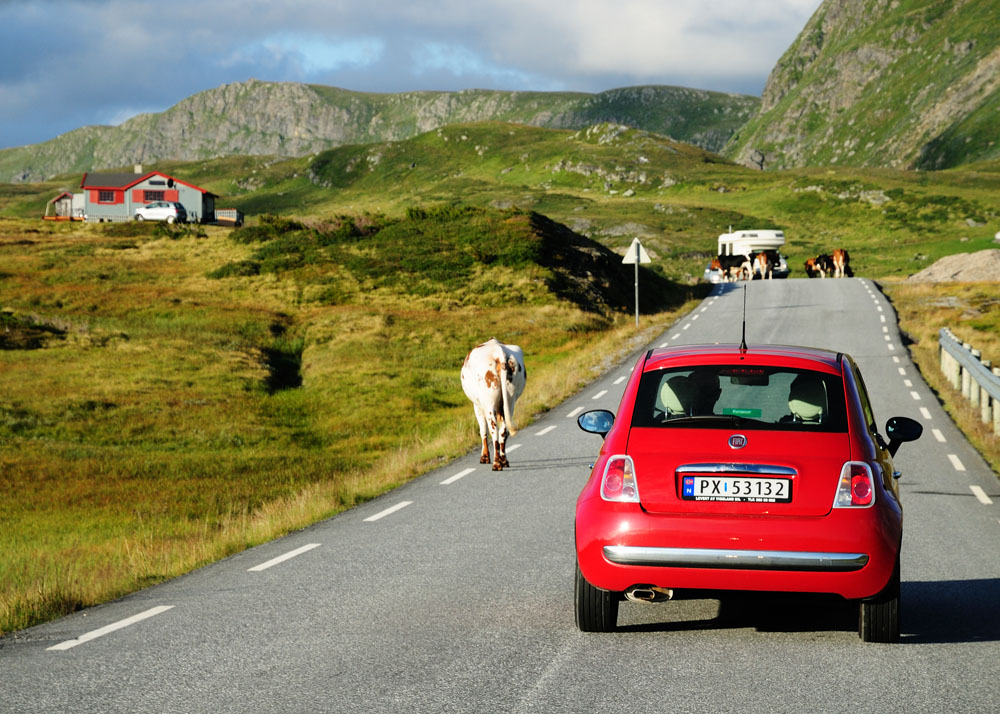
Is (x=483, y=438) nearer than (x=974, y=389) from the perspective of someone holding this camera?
Yes

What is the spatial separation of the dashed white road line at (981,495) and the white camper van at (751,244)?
41913mm

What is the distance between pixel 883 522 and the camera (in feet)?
19.5

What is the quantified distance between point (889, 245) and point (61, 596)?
9165 centimetres

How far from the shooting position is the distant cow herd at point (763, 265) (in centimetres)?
5388

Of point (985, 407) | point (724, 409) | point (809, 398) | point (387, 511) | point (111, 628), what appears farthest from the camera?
point (985, 407)

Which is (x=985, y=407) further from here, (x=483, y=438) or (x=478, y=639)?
(x=478, y=639)

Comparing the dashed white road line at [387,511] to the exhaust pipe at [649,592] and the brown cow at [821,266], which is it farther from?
the brown cow at [821,266]

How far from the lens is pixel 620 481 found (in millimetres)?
6145

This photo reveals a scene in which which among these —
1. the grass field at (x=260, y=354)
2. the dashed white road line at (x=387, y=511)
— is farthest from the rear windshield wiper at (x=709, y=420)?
the dashed white road line at (x=387, y=511)

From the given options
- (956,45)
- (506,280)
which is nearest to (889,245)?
(506,280)

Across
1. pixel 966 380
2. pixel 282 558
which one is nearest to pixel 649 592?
pixel 282 558

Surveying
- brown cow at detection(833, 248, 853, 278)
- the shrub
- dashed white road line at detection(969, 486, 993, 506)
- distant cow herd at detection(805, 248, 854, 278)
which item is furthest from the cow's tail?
brown cow at detection(833, 248, 853, 278)

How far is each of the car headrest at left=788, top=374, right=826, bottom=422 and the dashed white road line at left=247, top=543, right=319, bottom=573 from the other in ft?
15.6

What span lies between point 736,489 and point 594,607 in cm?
117
